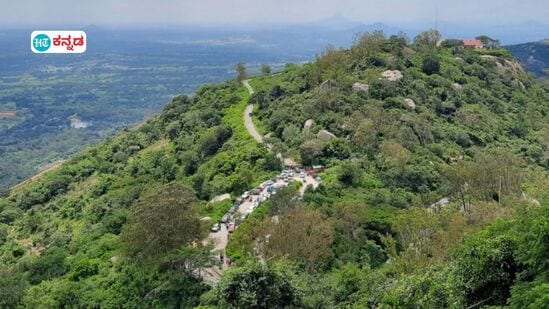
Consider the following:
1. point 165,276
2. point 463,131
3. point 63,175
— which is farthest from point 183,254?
point 63,175

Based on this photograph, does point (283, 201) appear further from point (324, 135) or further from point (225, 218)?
point (324, 135)

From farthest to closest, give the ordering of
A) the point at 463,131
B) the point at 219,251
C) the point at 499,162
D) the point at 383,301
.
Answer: the point at 463,131 → the point at 499,162 → the point at 219,251 → the point at 383,301

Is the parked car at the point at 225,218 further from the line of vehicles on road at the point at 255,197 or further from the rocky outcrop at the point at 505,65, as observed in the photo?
the rocky outcrop at the point at 505,65

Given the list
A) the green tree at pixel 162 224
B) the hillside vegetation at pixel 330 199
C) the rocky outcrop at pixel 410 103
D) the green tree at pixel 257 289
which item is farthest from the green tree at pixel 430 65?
the green tree at pixel 257 289

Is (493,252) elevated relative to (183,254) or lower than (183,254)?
elevated

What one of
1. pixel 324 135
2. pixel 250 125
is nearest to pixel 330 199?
pixel 324 135

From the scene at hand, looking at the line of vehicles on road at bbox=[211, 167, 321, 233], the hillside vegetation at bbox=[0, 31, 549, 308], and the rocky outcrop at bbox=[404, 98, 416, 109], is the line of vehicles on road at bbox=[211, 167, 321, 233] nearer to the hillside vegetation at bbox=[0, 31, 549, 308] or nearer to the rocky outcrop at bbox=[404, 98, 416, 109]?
the hillside vegetation at bbox=[0, 31, 549, 308]

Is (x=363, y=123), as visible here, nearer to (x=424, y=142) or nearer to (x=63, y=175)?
(x=424, y=142)
